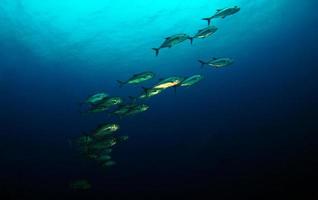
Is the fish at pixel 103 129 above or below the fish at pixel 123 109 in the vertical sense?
below

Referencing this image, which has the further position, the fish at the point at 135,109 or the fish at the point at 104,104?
the fish at the point at 135,109

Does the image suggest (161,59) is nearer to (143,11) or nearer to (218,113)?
(143,11)

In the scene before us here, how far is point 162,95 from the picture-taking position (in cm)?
4500

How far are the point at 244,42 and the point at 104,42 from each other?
48.2ft

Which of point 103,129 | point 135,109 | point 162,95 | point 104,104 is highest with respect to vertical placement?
point 162,95

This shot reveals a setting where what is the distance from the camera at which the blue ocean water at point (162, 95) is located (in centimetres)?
2311

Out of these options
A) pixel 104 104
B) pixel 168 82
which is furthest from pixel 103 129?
pixel 168 82

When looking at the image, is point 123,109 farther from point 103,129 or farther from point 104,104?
point 103,129

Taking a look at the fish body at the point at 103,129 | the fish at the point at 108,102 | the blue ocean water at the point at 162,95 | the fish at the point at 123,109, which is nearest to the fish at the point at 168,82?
the fish at the point at 108,102

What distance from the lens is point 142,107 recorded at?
35.6ft

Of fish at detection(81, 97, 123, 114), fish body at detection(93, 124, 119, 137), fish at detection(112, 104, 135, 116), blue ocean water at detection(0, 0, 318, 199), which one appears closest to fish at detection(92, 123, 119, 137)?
fish body at detection(93, 124, 119, 137)

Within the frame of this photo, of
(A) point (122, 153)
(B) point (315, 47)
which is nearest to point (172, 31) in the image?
(A) point (122, 153)

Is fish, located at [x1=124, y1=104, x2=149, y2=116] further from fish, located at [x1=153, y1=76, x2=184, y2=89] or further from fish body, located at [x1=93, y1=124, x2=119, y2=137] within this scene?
fish, located at [x1=153, y1=76, x2=184, y2=89]

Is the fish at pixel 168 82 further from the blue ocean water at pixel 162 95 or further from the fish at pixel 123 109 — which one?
the blue ocean water at pixel 162 95
